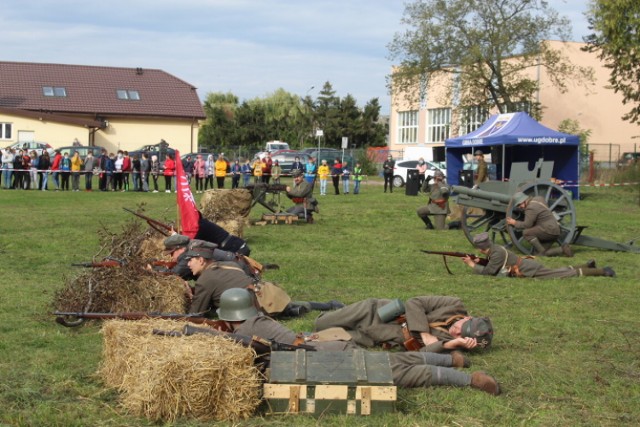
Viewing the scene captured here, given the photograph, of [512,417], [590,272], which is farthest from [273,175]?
[512,417]

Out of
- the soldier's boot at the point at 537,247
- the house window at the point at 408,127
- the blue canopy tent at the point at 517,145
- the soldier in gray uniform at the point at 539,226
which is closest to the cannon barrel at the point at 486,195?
the soldier in gray uniform at the point at 539,226

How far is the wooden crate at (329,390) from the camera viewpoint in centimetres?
638

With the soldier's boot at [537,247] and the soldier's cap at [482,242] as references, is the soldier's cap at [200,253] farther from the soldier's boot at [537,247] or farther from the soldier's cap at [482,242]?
the soldier's boot at [537,247]

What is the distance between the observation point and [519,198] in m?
16.9

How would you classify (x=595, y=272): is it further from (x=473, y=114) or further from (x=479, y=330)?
(x=473, y=114)

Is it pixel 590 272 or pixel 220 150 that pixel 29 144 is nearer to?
pixel 220 150

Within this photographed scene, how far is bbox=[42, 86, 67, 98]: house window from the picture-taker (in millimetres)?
64312

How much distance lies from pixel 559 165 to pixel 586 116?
83.0 feet

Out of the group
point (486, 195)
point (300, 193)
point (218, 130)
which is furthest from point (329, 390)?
point (218, 130)

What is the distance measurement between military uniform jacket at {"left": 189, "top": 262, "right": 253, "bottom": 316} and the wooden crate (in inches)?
113

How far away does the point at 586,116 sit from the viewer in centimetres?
5856

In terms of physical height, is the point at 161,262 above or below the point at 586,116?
below

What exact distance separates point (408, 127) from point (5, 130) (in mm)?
30708

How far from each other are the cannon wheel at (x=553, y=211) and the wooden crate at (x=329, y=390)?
35.6 ft
